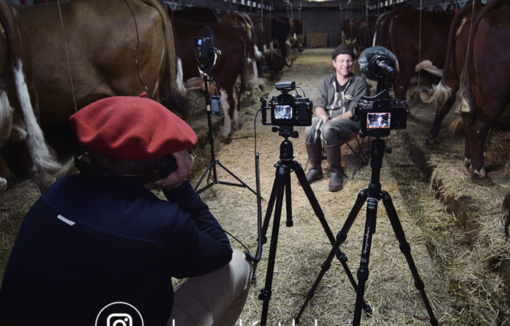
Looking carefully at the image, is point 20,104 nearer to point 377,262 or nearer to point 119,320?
point 119,320

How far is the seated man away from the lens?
3.14 meters

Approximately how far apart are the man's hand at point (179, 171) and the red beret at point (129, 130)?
11cm

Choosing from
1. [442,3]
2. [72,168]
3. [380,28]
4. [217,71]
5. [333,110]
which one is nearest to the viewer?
[72,168]

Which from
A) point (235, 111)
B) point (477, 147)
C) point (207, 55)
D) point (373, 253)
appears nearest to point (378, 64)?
point (373, 253)

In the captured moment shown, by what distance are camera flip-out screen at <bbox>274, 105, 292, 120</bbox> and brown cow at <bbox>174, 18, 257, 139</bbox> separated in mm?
3171

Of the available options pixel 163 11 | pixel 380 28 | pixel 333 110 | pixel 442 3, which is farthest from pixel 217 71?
pixel 442 3

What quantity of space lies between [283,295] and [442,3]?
9.42m

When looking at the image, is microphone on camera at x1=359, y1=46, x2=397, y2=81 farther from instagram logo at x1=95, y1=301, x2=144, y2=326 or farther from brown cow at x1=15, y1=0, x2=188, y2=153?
brown cow at x1=15, y1=0, x2=188, y2=153

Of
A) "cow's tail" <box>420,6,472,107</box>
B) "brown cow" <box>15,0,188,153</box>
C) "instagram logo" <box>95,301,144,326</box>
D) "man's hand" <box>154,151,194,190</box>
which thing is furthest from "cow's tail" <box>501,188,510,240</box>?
"brown cow" <box>15,0,188,153</box>

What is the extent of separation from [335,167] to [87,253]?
2.66 m

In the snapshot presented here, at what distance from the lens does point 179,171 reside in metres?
1.18

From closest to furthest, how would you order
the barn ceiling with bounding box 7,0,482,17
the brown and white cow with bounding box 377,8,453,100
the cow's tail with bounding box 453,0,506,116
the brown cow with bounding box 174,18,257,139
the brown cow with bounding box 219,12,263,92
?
1. the cow's tail with bounding box 453,0,506,116
2. the brown cow with bounding box 174,18,257,139
3. the brown and white cow with bounding box 377,8,453,100
4. the brown cow with bounding box 219,12,263,92
5. the barn ceiling with bounding box 7,0,482,17

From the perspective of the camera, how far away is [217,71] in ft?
16.1

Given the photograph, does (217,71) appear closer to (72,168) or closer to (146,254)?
(72,168)
